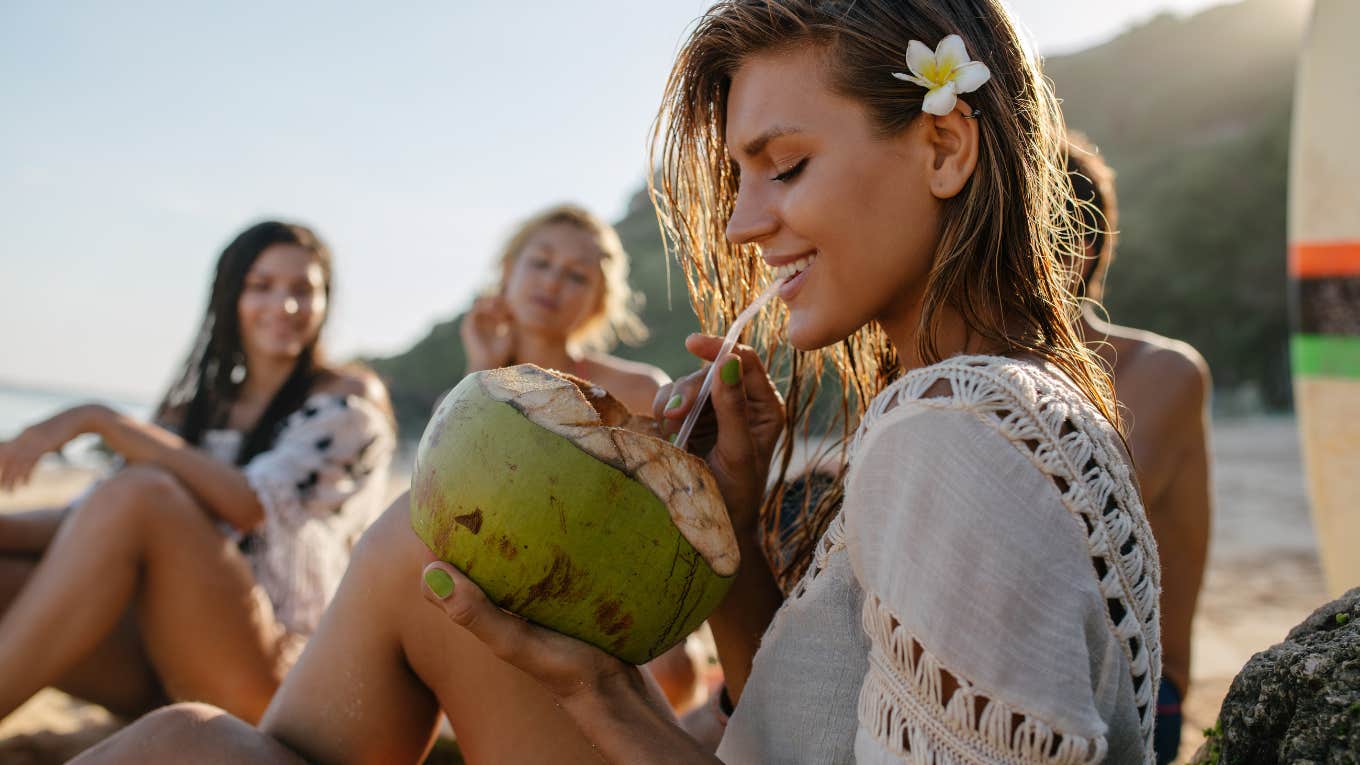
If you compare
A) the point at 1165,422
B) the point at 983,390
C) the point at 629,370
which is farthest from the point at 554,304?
the point at 983,390

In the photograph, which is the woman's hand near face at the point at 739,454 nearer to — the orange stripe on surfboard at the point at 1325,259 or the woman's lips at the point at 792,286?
the woman's lips at the point at 792,286

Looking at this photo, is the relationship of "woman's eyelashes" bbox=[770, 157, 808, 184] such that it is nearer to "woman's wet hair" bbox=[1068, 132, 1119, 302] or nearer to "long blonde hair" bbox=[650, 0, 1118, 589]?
"long blonde hair" bbox=[650, 0, 1118, 589]

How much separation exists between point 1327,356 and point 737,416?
261cm

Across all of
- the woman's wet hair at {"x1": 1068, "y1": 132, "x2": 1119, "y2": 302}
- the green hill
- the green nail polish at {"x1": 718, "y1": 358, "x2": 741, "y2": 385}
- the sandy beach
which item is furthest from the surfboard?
the green hill

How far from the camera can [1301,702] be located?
3.30 feet

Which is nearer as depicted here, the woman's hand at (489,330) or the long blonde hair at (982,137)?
the long blonde hair at (982,137)

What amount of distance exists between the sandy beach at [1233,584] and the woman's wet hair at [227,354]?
0.92 metres

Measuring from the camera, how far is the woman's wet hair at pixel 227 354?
3.24 meters

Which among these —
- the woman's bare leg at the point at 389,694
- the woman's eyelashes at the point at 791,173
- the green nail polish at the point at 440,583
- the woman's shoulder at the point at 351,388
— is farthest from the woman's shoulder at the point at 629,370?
the green nail polish at the point at 440,583

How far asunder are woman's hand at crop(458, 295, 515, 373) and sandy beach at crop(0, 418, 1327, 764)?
173cm

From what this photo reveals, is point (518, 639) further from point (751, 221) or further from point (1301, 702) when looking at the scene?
point (1301, 702)

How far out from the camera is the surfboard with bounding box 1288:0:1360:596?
311 cm

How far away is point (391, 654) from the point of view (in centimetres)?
143

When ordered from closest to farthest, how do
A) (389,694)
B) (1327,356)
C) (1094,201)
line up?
(389,694)
(1094,201)
(1327,356)
